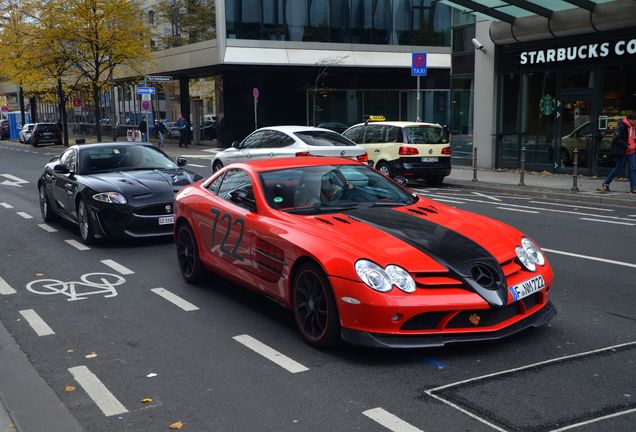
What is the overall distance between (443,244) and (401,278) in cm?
62

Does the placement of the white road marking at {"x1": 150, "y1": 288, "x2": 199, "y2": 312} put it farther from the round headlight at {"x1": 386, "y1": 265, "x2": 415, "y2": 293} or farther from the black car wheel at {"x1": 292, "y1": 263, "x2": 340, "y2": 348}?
the round headlight at {"x1": 386, "y1": 265, "x2": 415, "y2": 293}

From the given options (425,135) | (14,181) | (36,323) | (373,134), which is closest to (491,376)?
(36,323)

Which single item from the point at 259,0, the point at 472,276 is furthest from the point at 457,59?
the point at 472,276

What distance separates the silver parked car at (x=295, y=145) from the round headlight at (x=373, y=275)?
11.2m

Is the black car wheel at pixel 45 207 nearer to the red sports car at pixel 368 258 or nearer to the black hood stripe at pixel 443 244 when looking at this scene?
the red sports car at pixel 368 258

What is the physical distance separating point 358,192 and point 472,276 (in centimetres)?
184

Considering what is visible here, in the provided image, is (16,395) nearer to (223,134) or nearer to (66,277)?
(66,277)

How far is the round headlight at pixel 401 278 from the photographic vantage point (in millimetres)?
4961

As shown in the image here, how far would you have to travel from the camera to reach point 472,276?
5109 mm

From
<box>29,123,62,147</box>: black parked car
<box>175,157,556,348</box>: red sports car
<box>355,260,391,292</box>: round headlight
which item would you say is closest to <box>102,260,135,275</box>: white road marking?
<box>175,157,556,348</box>: red sports car

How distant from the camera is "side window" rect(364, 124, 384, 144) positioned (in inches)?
754

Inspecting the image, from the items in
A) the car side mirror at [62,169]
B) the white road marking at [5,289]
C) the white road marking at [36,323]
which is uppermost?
the car side mirror at [62,169]

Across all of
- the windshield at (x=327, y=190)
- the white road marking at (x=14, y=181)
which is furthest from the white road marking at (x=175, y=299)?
the white road marking at (x=14, y=181)

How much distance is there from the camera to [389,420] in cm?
414
